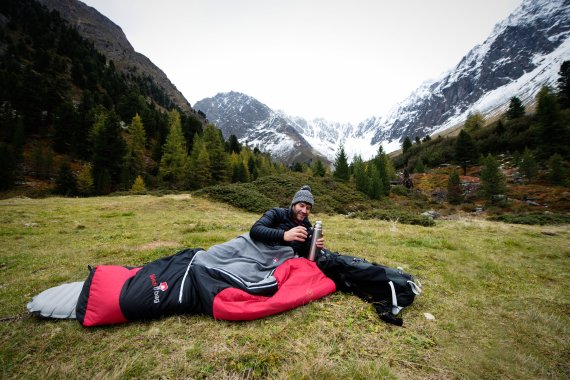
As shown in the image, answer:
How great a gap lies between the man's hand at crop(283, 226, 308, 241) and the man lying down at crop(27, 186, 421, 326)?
20 millimetres

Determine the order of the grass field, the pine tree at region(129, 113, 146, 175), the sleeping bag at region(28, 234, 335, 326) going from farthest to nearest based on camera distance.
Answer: the pine tree at region(129, 113, 146, 175) < the sleeping bag at region(28, 234, 335, 326) < the grass field

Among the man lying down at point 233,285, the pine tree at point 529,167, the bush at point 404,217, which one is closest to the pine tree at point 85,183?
the bush at point 404,217

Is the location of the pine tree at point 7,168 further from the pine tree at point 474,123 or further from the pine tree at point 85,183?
the pine tree at point 474,123

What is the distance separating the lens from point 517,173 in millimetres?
37906

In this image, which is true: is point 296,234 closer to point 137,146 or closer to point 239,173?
point 239,173

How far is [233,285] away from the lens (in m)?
4.01

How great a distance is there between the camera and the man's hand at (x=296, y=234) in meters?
4.70

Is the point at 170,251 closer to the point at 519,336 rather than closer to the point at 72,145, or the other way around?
the point at 519,336

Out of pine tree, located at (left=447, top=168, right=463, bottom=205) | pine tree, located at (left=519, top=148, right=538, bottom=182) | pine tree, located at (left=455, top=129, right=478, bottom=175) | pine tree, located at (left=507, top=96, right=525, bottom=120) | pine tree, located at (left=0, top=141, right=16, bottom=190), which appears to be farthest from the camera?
pine tree, located at (left=507, top=96, right=525, bottom=120)

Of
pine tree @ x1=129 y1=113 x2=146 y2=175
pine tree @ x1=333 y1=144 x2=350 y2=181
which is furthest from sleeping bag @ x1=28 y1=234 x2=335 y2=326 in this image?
pine tree @ x1=129 y1=113 x2=146 y2=175

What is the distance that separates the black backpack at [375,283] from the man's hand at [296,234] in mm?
738

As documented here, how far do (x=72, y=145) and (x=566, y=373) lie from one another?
219 feet

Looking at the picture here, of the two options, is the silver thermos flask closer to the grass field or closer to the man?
the man

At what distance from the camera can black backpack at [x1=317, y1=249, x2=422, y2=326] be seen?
13.9ft
